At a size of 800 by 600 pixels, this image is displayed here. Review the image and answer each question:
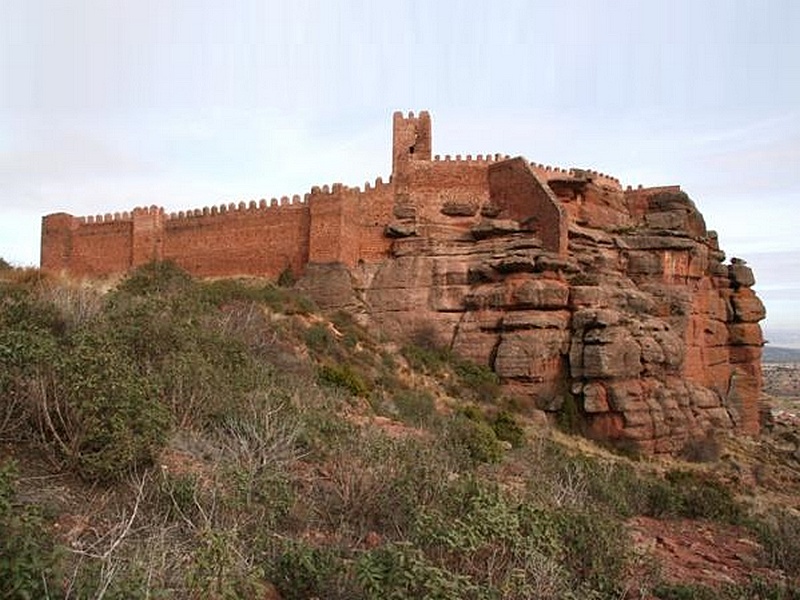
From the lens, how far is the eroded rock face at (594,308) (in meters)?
18.2

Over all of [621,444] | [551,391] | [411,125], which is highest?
[411,125]

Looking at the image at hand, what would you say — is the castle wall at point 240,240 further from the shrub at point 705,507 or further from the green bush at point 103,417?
the green bush at point 103,417

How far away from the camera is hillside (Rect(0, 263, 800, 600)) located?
12.2 ft

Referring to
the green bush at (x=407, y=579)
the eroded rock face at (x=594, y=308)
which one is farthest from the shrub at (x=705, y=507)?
the eroded rock face at (x=594, y=308)

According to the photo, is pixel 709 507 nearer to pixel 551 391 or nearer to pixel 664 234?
pixel 551 391

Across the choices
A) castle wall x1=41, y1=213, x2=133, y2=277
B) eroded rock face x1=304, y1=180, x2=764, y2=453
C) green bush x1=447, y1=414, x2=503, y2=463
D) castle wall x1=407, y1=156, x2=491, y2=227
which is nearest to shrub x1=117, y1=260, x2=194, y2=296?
eroded rock face x1=304, y1=180, x2=764, y2=453

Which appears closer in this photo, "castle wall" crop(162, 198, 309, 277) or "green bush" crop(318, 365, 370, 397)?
"green bush" crop(318, 365, 370, 397)

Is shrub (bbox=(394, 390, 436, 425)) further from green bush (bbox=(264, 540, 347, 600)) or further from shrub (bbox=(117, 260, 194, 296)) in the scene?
green bush (bbox=(264, 540, 347, 600))

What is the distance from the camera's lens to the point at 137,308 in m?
8.18

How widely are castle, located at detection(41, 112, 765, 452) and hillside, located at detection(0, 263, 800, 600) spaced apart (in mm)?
9097

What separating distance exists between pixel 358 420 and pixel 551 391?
971cm

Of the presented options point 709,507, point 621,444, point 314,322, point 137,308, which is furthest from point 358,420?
point 621,444

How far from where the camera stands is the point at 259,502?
16.6 feet

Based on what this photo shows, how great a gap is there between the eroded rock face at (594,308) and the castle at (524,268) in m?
0.05
